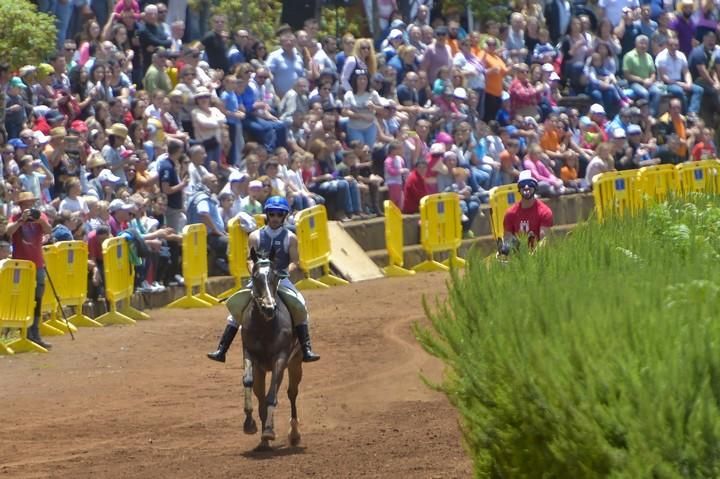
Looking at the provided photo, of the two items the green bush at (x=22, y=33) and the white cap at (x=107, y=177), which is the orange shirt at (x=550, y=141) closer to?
the white cap at (x=107, y=177)

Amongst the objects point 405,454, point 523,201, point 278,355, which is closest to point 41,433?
point 278,355

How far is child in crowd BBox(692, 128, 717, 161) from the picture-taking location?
3359 centimetres

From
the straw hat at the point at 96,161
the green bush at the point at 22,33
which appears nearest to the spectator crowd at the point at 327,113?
the straw hat at the point at 96,161

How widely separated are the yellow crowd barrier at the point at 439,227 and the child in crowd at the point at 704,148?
7.23 m

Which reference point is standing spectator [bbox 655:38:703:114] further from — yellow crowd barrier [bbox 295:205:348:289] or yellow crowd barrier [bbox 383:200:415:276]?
yellow crowd barrier [bbox 295:205:348:289]

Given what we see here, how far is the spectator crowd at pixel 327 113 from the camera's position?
76.8 ft

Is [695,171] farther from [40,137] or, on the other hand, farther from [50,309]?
[50,309]

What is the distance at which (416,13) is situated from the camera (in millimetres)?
33125

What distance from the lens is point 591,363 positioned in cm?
954

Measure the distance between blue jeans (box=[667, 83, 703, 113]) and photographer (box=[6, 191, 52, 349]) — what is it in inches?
710

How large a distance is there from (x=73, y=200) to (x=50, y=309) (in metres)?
1.57

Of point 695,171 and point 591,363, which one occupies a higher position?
point 695,171


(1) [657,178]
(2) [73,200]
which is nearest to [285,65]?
(2) [73,200]

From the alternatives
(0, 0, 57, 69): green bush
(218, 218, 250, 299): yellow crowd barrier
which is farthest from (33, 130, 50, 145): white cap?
(218, 218, 250, 299): yellow crowd barrier
